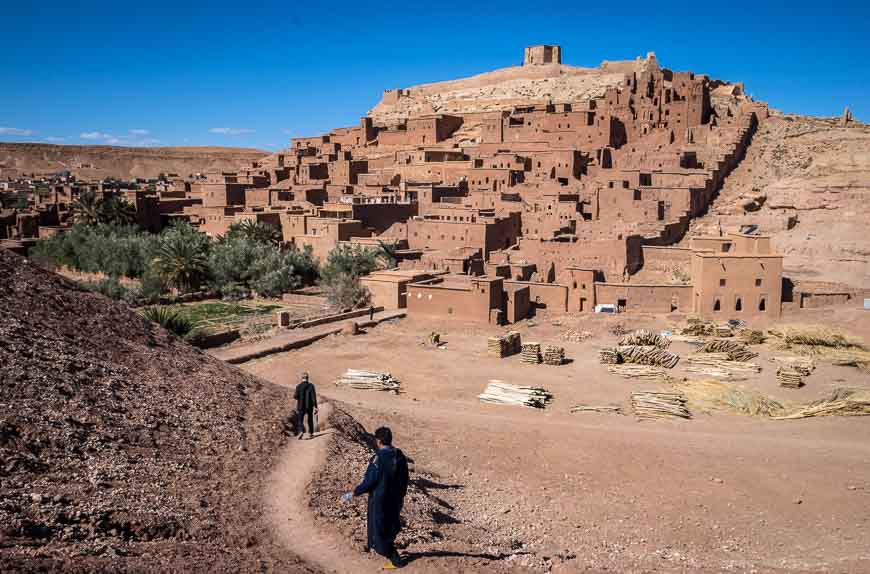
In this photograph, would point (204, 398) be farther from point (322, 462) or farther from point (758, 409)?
point (758, 409)

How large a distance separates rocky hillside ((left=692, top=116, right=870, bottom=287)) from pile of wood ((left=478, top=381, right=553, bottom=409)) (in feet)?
49.5

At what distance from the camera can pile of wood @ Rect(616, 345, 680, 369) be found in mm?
19234

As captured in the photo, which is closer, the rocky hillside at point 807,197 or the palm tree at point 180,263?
the rocky hillside at point 807,197

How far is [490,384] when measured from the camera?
1691cm

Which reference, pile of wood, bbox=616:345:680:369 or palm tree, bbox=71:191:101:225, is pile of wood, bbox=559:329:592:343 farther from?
palm tree, bbox=71:191:101:225

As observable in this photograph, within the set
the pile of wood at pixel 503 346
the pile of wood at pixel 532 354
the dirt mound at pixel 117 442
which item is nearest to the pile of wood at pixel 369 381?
the pile of wood at pixel 503 346

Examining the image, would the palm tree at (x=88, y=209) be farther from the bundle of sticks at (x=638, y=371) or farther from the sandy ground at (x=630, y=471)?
the bundle of sticks at (x=638, y=371)

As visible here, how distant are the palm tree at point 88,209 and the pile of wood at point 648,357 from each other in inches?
1146

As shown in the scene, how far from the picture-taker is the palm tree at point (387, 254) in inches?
1200

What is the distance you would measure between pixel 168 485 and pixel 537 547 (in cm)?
367

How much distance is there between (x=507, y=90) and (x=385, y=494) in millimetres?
61246

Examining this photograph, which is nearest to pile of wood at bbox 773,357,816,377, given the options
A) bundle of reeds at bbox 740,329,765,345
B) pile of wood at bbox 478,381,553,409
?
bundle of reeds at bbox 740,329,765,345

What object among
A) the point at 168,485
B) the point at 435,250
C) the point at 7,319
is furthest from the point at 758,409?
the point at 435,250

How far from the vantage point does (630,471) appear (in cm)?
1138
